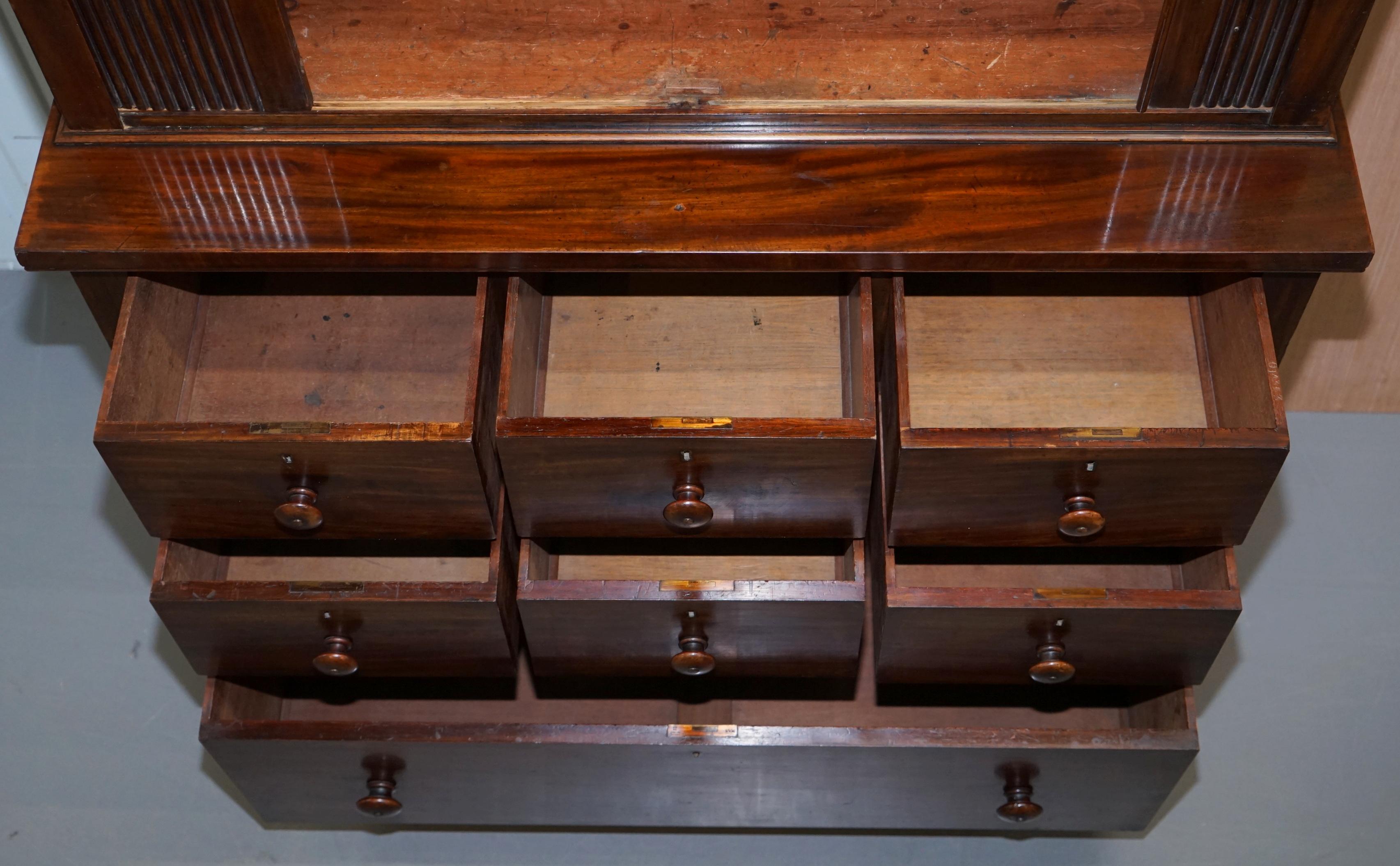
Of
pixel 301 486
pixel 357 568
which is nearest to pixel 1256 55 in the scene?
pixel 301 486

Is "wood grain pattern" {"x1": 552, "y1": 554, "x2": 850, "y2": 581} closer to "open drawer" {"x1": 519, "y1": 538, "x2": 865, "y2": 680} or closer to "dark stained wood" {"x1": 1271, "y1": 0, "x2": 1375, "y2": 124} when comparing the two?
"open drawer" {"x1": 519, "y1": 538, "x2": 865, "y2": 680}

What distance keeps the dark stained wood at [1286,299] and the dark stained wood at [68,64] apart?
3.70 feet

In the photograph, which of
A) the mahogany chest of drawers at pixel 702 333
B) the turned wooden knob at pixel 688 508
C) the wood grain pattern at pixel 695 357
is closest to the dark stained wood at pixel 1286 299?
the mahogany chest of drawers at pixel 702 333

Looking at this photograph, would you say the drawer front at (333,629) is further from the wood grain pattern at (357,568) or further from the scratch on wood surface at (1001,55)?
the scratch on wood surface at (1001,55)

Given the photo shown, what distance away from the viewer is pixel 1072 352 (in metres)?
1.52

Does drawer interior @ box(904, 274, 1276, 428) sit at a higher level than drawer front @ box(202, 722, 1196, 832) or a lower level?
higher

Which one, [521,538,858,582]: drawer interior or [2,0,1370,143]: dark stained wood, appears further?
[521,538,858,582]: drawer interior

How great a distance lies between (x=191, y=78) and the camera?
1.36m

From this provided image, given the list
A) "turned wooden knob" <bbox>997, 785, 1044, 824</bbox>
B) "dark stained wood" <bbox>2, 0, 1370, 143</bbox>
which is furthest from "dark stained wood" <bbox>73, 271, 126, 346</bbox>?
"turned wooden knob" <bbox>997, 785, 1044, 824</bbox>

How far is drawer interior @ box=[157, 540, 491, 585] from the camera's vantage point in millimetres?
1636

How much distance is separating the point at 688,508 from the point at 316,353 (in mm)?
472

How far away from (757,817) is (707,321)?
568 millimetres

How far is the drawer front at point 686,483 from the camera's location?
133 cm

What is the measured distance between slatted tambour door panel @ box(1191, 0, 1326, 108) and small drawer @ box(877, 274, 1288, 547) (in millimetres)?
177
